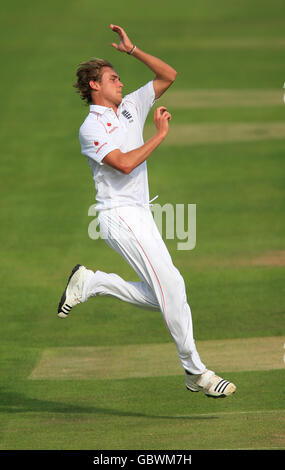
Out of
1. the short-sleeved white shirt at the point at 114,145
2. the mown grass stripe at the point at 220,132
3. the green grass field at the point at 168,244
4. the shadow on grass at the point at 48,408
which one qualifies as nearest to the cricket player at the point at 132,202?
the short-sleeved white shirt at the point at 114,145

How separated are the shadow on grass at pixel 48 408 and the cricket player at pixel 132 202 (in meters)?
0.62

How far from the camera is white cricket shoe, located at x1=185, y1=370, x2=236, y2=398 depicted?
23.9ft

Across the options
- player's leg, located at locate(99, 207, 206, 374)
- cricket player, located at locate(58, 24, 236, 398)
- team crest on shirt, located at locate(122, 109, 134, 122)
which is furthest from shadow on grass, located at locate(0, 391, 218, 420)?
team crest on shirt, located at locate(122, 109, 134, 122)

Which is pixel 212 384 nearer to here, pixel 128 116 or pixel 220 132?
pixel 128 116

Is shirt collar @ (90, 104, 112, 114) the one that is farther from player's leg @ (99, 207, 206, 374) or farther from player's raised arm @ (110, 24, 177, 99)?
player's leg @ (99, 207, 206, 374)

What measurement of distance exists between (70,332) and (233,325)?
184 cm

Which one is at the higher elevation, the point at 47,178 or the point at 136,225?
the point at 47,178

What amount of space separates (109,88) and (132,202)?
3.01 ft

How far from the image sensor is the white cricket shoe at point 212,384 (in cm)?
728

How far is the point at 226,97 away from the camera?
2480 cm

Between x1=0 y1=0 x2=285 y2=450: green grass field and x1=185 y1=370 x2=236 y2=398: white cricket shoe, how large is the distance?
0.26 meters

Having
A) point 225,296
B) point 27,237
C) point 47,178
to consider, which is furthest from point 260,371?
point 47,178

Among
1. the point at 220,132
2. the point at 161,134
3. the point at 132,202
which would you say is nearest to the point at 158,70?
the point at 161,134

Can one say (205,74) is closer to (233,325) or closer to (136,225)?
(233,325)
